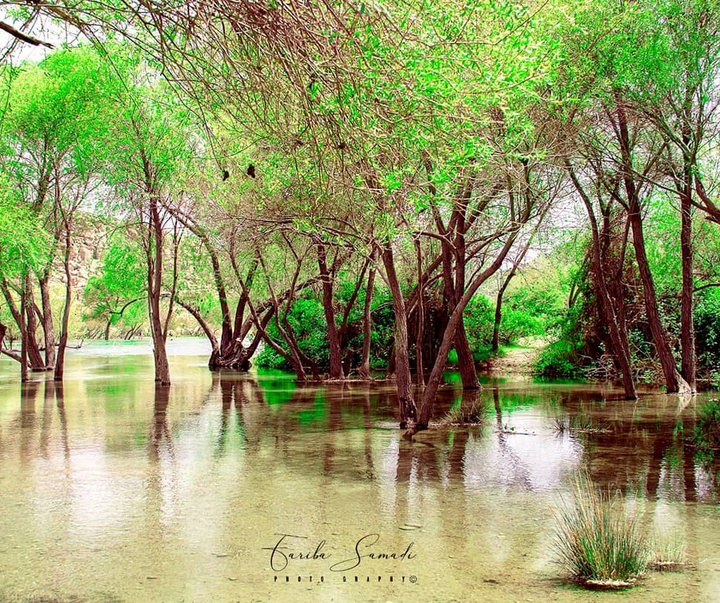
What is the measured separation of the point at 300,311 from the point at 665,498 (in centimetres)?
2469

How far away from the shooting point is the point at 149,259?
969 inches

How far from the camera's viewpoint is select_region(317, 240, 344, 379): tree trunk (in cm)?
2352

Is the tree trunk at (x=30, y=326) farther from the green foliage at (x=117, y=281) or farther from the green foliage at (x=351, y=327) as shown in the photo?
the green foliage at (x=351, y=327)

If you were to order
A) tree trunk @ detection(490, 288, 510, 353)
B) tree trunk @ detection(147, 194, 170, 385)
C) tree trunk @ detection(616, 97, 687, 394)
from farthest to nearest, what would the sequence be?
tree trunk @ detection(490, 288, 510, 353) < tree trunk @ detection(147, 194, 170, 385) < tree trunk @ detection(616, 97, 687, 394)

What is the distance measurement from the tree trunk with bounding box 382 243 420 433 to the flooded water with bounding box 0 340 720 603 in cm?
59

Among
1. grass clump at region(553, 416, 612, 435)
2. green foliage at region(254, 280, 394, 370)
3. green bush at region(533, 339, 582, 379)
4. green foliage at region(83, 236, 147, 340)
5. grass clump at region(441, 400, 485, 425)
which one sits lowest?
grass clump at region(553, 416, 612, 435)

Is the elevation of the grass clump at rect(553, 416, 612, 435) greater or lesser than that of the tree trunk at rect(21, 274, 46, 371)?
lesser

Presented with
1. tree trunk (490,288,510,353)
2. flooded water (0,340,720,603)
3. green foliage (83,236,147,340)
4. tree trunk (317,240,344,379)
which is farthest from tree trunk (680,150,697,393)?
green foliage (83,236,147,340)

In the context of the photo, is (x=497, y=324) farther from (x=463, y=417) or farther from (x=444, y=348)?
(x=444, y=348)

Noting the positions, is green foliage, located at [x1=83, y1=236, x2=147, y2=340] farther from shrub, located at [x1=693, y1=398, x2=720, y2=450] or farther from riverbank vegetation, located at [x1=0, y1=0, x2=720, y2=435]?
shrub, located at [x1=693, y1=398, x2=720, y2=450]

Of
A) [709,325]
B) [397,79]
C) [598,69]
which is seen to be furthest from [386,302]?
[397,79]

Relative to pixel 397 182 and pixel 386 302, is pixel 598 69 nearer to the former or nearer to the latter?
pixel 397 182

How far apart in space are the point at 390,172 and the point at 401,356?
5398 mm

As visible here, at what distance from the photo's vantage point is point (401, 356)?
13336 millimetres
